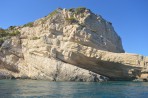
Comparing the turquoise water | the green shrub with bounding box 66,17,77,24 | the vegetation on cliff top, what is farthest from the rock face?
the turquoise water

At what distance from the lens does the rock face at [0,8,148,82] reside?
5772 cm

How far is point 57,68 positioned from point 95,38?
14.4 m

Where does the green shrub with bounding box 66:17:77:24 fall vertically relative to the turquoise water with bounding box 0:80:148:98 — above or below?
above

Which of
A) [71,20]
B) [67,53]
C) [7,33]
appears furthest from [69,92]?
[7,33]

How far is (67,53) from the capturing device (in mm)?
60094

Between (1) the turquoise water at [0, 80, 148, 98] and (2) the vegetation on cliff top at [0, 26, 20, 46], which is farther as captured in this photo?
(2) the vegetation on cliff top at [0, 26, 20, 46]

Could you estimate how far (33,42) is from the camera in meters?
64.6

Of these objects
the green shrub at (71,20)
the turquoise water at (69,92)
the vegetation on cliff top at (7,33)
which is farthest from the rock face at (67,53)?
the turquoise water at (69,92)

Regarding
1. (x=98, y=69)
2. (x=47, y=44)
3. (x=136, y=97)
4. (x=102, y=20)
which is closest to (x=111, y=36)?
(x=102, y=20)

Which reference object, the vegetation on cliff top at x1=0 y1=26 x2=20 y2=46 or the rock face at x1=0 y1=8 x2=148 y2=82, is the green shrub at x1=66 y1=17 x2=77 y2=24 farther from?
the vegetation on cliff top at x1=0 y1=26 x2=20 y2=46

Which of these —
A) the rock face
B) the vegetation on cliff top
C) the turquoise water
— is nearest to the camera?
the turquoise water

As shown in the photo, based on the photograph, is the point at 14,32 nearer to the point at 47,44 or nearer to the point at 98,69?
the point at 47,44

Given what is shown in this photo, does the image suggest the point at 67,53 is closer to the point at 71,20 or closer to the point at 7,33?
the point at 71,20

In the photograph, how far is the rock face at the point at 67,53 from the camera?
5772cm
